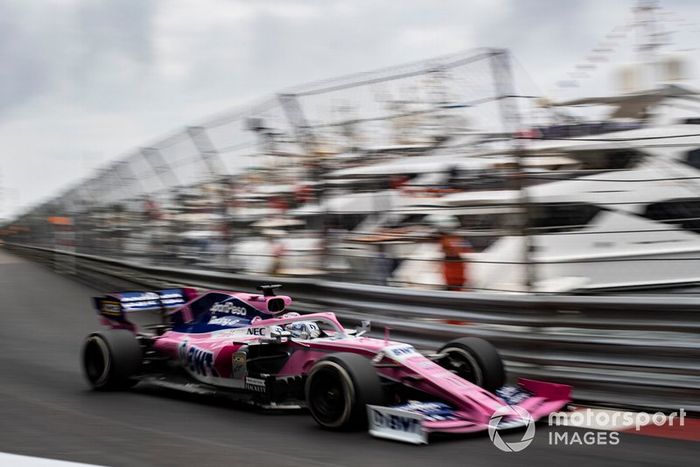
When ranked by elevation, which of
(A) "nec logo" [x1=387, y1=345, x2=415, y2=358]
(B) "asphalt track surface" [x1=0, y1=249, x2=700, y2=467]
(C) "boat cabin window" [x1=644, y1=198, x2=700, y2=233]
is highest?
(C) "boat cabin window" [x1=644, y1=198, x2=700, y2=233]

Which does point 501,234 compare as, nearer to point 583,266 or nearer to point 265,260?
point 583,266

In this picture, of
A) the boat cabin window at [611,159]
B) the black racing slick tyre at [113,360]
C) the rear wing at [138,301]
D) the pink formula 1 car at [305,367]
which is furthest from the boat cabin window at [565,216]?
the black racing slick tyre at [113,360]

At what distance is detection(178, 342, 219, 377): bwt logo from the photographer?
6.56m

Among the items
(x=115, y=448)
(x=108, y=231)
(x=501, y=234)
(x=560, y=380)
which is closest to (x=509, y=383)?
(x=560, y=380)

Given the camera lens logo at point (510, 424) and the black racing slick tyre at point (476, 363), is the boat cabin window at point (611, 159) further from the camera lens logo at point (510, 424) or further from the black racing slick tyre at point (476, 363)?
the camera lens logo at point (510, 424)

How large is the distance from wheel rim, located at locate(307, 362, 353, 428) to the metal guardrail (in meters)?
1.69

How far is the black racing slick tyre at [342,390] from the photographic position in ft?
17.2

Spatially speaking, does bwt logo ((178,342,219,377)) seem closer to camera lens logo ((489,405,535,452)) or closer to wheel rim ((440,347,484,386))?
wheel rim ((440,347,484,386))

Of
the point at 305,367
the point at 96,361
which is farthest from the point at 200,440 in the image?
the point at 96,361

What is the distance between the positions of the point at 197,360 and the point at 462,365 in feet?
6.85

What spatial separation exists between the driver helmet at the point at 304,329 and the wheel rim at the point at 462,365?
3.03 feet

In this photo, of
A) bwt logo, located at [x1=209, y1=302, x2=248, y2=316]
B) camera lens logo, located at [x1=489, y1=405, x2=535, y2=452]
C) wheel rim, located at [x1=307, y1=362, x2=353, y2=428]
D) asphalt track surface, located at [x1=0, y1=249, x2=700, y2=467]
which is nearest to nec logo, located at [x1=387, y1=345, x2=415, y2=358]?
wheel rim, located at [x1=307, y1=362, x2=353, y2=428]

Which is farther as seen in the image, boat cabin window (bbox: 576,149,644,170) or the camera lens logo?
boat cabin window (bbox: 576,149,644,170)

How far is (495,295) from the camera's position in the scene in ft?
22.0
